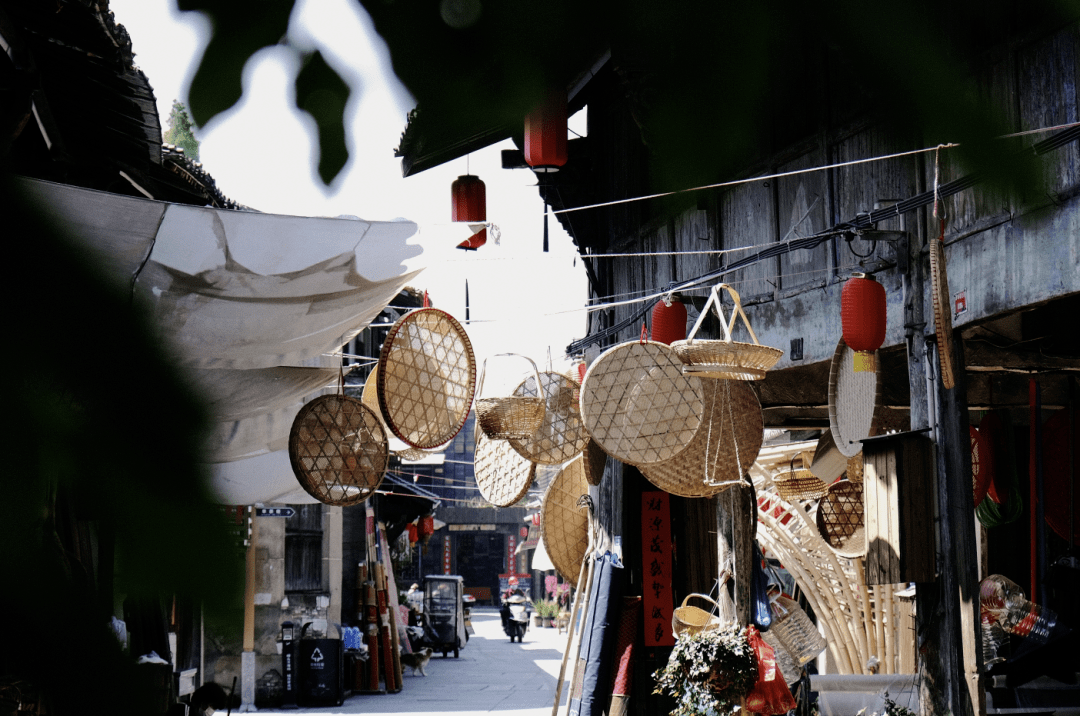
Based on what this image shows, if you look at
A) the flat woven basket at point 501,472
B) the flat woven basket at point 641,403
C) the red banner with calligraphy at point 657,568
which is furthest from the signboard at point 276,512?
the flat woven basket at point 641,403

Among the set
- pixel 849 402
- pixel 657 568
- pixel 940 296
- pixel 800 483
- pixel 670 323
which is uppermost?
pixel 670 323

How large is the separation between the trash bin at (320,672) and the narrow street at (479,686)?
0.57 feet

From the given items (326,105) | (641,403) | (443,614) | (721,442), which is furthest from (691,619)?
(443,614)

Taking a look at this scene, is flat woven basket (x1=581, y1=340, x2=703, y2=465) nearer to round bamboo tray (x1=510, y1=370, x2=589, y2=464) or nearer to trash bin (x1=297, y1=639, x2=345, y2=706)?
round bamboo tray (x1=510, y1=370, x2=589, y2=464)

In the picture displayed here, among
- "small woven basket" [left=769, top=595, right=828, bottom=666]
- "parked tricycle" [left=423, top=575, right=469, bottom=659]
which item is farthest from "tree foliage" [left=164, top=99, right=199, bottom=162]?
"parked tricycle" [left=423, top=575, right=469, bottom=659]

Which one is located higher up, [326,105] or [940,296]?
[940,296]

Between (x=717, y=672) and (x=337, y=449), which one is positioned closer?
(x=717, y=672)

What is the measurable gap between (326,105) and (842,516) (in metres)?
7.11

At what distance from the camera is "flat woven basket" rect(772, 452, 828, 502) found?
326 inches

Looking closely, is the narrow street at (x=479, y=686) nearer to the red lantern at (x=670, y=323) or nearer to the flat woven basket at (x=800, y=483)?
the flat woven basket at (x=800, y=483)

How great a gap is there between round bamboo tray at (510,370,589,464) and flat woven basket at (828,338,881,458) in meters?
1.87

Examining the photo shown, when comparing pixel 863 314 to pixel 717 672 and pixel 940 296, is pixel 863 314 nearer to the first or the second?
pixel 940 296

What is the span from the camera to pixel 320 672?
14227 millimetres

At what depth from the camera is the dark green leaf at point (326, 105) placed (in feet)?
3.04
